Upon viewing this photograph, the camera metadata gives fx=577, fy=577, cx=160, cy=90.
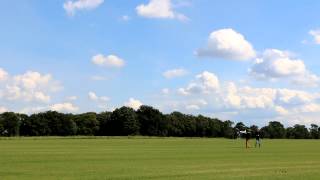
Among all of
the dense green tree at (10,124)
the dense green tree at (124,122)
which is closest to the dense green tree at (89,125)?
the dense green tree at (124,122)

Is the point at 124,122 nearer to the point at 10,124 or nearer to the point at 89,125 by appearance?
the point at 89,125


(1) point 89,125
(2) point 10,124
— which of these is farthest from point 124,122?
(2) point 10,124

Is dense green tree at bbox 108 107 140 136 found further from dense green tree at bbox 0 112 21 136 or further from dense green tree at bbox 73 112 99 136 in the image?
dense green tree at bbox 0 112 21 136

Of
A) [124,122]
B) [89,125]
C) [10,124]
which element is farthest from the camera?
[89,125]

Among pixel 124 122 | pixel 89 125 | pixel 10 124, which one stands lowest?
pixel 10 124

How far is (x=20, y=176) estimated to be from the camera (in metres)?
22.7

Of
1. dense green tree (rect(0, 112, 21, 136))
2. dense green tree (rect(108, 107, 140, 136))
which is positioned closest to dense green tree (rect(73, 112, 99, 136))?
dense green tree (rect(108, 107, 140, 136))

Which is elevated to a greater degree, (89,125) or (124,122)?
(124,122)

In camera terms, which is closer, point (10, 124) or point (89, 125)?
point (10, 124)

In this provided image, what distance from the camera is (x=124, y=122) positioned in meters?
192

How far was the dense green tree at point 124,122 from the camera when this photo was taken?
192m

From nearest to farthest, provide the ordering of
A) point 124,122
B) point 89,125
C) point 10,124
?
1. point 10,124
2. point 124,122
3. point 89,125

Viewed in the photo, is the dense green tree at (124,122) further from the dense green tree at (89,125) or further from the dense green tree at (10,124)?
the dense green tree at (10,124)

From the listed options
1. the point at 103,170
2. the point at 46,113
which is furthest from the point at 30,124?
the point at 103,170
